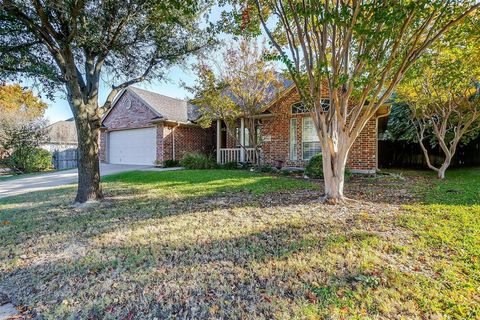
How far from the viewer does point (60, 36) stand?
5863mm

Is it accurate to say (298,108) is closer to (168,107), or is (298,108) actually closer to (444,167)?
(444,167)

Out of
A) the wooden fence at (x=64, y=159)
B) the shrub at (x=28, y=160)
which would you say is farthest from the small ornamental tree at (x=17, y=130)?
the wooden fence at (x=64, y=159)

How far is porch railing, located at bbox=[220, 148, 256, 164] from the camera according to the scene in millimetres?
13827

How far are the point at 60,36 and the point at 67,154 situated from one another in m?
17.4

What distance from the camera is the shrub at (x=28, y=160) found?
1579cm

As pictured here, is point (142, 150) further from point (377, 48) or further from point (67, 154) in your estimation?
point (377, 48)

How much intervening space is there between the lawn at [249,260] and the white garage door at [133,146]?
34.6ft

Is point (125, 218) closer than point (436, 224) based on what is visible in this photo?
No

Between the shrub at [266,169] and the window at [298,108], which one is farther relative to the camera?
the shrub at [266,169]

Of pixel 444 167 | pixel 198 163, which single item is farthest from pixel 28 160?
pixel 444 167

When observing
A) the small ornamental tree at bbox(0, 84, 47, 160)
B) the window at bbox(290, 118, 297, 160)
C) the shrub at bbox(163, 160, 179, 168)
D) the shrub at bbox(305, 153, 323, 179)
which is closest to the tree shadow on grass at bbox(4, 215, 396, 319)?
the shrub at bbox(305, 153, 323, 179)

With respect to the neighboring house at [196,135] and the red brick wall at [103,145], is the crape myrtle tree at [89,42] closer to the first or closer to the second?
the neighboring house at [196,135]

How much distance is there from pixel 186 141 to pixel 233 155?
390 cm

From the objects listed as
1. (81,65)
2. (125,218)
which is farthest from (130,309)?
(81,65)
